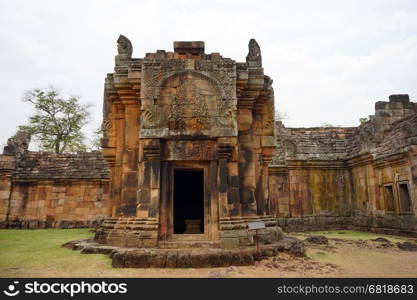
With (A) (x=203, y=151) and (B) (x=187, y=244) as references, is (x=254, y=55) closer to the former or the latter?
(A) (x=203, y=151)

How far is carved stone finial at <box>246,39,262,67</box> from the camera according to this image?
820 cm

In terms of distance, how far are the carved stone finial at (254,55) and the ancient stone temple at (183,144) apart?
3 centimetres

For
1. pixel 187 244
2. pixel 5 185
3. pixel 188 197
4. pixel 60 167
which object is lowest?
pixel 187 244

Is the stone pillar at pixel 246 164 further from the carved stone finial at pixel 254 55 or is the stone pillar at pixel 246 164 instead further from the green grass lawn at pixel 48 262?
the green grass lawn at pixel 48 262

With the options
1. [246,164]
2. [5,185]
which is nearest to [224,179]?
[246,164]

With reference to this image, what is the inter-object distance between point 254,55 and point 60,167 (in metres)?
12.2

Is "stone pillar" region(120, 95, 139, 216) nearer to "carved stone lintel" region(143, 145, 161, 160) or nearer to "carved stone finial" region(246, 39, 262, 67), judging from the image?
"carved stone lintel" region(143, 145, 161, 160)

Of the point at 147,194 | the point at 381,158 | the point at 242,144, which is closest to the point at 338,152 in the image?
the point at 381,158

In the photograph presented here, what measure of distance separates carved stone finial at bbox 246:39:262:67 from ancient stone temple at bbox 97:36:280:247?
3 centimetres

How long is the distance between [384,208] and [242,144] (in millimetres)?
8020

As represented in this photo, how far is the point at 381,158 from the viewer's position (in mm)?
12305

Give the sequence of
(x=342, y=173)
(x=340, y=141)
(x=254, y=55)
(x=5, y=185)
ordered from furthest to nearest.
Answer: (x=340, y=141) < (x=5, y=185) < (x=342, y=173) < (x=254, y=55)

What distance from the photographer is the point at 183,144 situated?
7.36 meters

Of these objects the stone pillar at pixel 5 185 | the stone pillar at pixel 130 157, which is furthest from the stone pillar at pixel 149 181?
the stone pillar at pixel 5 185
